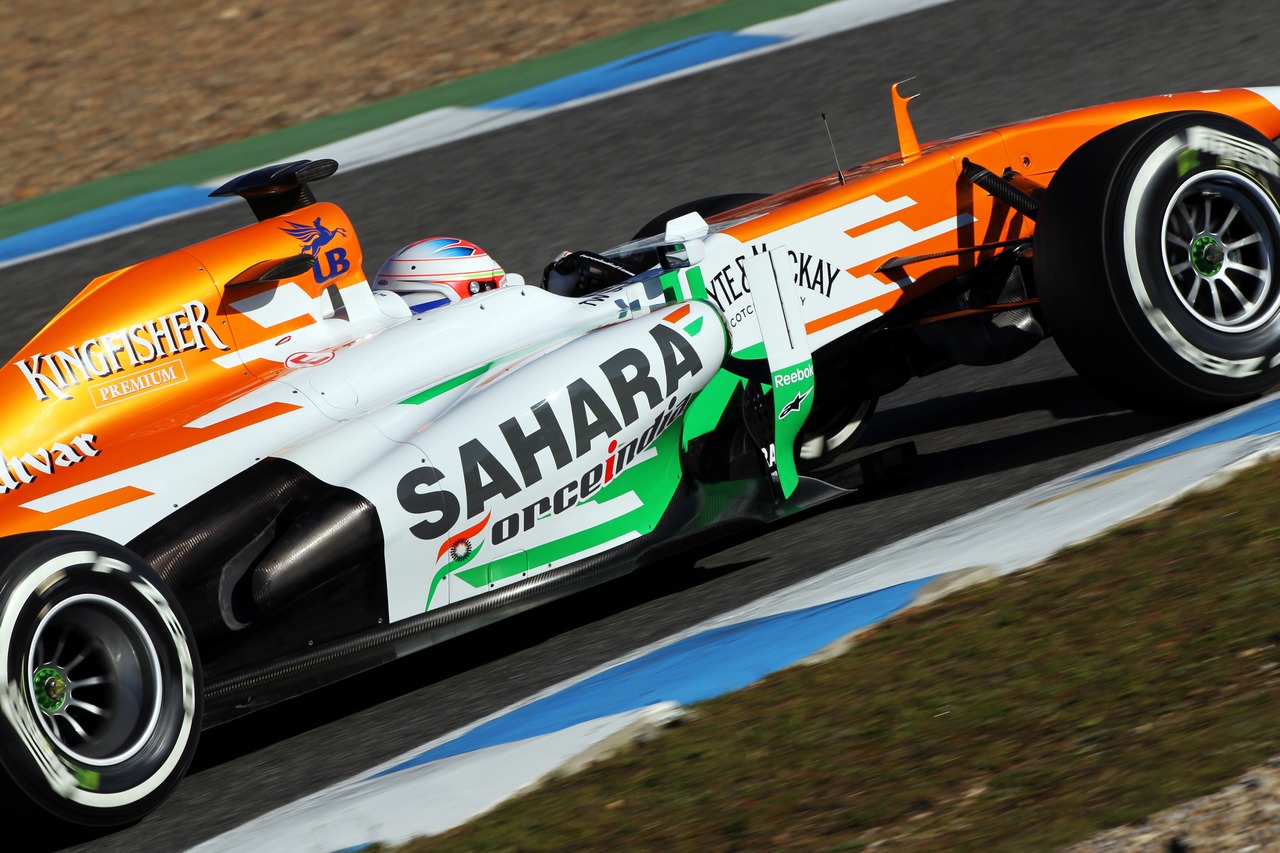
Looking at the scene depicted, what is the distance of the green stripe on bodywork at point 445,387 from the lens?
479cm

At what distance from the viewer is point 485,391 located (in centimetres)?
476

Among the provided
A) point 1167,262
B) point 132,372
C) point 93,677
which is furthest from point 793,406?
point 93,677

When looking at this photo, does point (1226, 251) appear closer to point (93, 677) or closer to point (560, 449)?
point (560, 449)

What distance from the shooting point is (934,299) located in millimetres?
5770

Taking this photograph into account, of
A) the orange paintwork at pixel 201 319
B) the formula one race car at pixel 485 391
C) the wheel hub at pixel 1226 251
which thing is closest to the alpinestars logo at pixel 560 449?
the formula one race car at pixel 485 391

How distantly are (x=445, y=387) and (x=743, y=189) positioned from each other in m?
4.65

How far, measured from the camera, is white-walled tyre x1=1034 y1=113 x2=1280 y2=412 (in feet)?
16.3

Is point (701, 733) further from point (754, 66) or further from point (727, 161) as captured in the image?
point (754, 66)

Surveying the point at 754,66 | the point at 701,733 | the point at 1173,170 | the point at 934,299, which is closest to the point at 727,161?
the point at 754,66

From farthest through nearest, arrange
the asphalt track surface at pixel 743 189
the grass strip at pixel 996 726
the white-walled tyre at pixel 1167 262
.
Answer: the white-walled tyre at pixel 1167 262 → the asphalt track surface at pixel 743 189 → the grass strip at pixel 996 726

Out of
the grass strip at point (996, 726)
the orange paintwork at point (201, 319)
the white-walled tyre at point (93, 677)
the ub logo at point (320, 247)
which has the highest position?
the ub logo at point (320, 247)

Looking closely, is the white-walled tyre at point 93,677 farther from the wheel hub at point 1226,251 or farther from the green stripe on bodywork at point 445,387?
the wheel hub at point 1226,251

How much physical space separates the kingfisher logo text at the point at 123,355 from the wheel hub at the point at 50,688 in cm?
115

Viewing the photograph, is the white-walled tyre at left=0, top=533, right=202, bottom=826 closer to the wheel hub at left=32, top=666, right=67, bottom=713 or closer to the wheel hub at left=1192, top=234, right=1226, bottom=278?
the wheel hub at left=32, top=666, right=67, bottom=713
